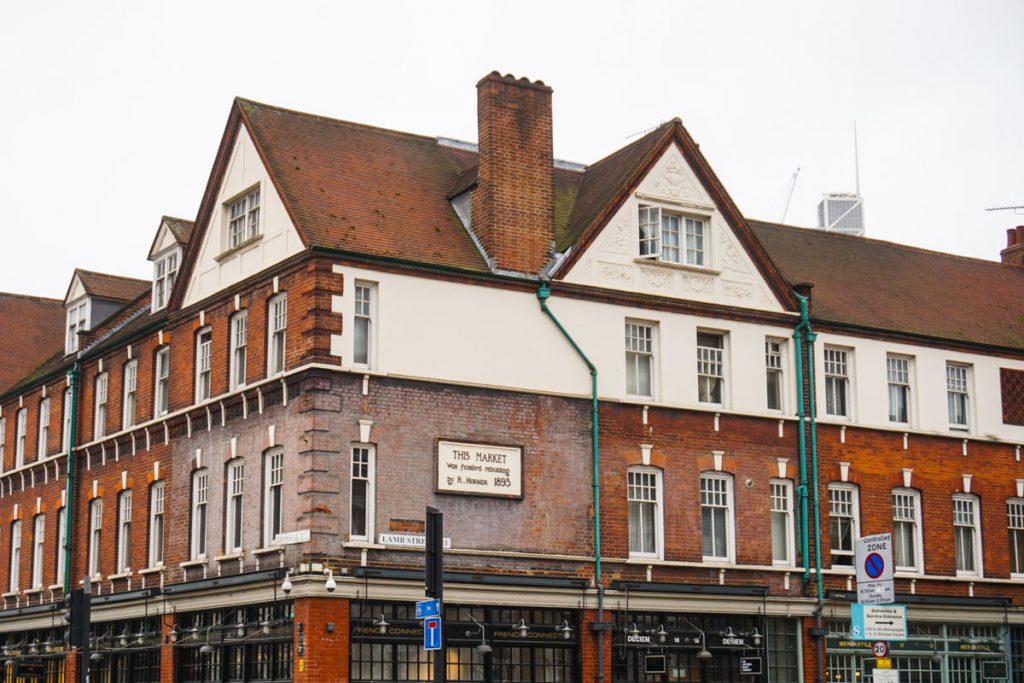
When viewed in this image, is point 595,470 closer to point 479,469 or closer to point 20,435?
point 479,469

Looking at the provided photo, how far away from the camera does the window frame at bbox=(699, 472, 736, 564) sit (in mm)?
39625

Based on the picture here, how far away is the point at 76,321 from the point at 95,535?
29.3ft

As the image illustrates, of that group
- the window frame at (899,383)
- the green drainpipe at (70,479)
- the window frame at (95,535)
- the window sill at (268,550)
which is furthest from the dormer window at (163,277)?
the window frame at (899,383)

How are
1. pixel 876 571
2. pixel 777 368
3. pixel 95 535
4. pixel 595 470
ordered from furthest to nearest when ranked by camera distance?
pixel 95 535, pixel 777 368, pixel 595 470, pixel 876 571

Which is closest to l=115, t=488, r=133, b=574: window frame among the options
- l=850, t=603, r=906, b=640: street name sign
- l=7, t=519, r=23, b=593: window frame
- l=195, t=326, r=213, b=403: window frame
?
l=195, t=326, r=213, b=403: window frame

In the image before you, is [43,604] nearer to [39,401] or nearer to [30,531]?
[30,531]

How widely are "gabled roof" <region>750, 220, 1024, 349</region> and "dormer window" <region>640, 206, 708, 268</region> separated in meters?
3.76

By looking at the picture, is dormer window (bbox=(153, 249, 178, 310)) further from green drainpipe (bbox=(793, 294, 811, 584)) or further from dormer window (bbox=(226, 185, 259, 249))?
green drainpipe (bbox=(793, 294, 811, 584))

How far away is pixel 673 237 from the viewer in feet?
133

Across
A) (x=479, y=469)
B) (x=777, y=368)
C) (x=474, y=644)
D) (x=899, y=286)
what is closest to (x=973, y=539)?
(x=899, y=286)

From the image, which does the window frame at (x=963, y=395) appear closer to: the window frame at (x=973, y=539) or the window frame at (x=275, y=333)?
→ the window frame at (x=973, y=539)

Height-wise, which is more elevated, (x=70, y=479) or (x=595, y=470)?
(x=70, y=479)

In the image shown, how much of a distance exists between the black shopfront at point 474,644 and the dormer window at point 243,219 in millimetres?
9834

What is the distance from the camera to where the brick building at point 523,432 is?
35.6 meters
